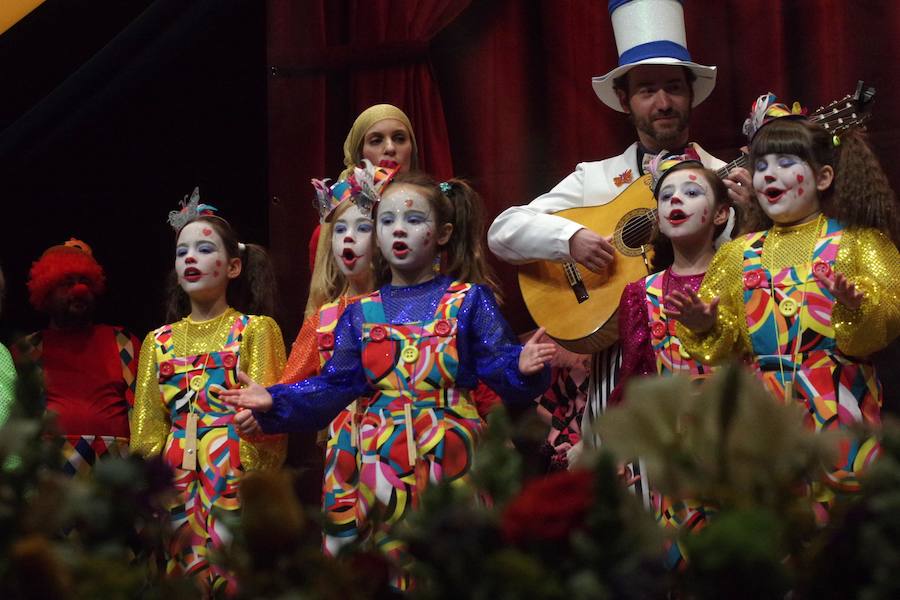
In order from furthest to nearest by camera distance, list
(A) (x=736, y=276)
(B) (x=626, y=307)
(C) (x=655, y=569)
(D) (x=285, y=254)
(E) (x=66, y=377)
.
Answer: (D) (x=285, y=254), (E) (x=66, y=377), (B) (x=626, y=307), (A) (x=736, y=276), (C) (x=655, y=569)

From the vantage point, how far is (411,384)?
299 centimetres

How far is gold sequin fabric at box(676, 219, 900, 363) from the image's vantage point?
2678 mm

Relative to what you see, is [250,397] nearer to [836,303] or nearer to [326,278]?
[326,278]

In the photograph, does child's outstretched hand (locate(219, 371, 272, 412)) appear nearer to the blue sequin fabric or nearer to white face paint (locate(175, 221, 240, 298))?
the blue sequin fabric

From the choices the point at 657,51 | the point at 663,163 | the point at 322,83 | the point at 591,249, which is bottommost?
the point at 591,249

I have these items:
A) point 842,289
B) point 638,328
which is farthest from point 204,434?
point 842,289

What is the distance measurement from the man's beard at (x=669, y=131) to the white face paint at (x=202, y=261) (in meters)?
1.30

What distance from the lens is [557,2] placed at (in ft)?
14.3

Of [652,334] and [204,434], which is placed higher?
[652,334]

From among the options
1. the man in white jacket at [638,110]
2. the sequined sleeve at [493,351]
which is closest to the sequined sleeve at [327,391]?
the sequined sleeve at [493,351]

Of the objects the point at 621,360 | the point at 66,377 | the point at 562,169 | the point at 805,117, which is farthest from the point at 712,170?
the point at 66,377

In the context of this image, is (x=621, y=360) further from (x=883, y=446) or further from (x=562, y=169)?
(x=883, y=446)

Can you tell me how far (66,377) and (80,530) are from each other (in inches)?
132

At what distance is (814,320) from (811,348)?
0.20ft
